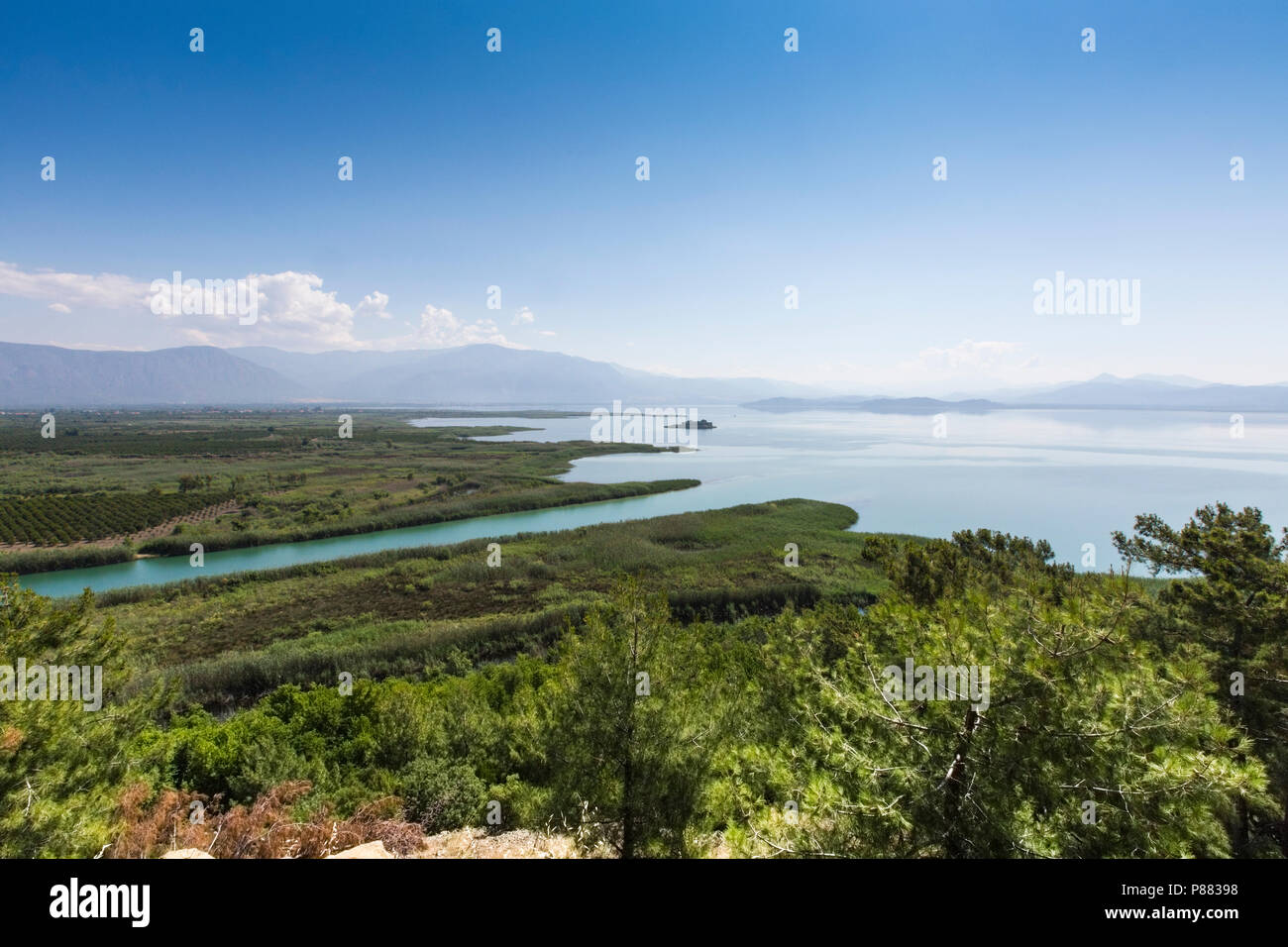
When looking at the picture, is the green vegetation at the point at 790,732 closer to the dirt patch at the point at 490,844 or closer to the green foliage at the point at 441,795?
the green foliage at the point at 441,795

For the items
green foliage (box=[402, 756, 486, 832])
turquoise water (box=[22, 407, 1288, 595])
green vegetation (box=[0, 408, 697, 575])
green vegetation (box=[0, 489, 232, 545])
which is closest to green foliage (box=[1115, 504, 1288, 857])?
turquoise water (box=[22, 407, 1288, 595])

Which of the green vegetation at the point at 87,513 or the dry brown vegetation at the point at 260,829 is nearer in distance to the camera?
the dry brown vegetation at the point at 260,829

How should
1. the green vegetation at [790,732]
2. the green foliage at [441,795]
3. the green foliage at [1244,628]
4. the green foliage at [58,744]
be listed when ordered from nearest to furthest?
1. the green vegetation at [790,732]
2. the green foliage at [58,744]
3. the green foliage at [1244,628]
4. the green foliage at [441,795]

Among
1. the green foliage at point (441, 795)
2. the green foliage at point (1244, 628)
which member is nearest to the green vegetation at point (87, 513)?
the green foliage at point (441, 795)

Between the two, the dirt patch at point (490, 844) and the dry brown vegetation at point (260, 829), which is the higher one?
the dry brown vegetation at point (260, 829)

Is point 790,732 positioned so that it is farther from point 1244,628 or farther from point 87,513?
point 87,513

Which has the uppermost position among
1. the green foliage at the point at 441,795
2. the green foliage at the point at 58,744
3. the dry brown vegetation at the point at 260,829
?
the green foliage at the point at 58,744

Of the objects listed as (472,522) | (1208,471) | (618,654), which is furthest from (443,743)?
(1208,471)
